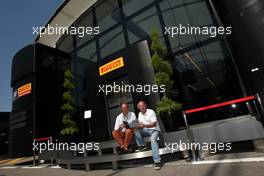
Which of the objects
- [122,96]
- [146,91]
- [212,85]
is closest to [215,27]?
[212,85]

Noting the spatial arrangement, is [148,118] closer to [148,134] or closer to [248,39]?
[148,134]

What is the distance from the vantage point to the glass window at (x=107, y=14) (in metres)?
9.93

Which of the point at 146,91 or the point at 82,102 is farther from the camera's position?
the point at 82,102

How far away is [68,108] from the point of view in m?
9.02

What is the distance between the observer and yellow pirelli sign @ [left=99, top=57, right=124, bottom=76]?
684 cm

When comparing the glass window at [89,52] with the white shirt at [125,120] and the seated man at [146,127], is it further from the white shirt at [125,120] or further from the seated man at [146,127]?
the seated man at [146,127]

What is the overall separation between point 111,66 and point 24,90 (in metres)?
5.01

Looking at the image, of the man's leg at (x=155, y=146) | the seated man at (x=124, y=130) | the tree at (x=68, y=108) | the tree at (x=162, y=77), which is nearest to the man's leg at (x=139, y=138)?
the seated man at (x=124, y=130)

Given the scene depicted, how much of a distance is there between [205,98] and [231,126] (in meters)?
4.64

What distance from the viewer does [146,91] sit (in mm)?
5992

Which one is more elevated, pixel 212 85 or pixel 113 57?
Result: pixel 113 57

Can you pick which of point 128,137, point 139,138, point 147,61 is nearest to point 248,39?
point 139,138

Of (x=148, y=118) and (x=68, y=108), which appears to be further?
(x=68, y=108)

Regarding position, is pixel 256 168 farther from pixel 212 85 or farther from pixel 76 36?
pixel 76 36
